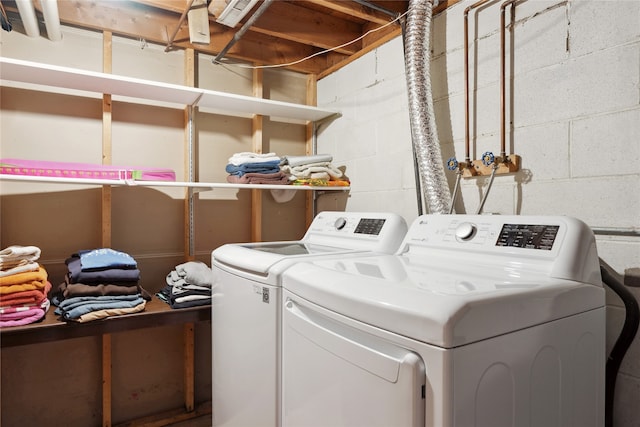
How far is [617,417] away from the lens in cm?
123

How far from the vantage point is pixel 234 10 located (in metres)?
1.82

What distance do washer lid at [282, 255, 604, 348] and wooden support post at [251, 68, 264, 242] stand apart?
4.40 feet

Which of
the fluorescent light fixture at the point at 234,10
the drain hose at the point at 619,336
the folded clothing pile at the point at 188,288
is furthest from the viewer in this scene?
the folded clothing pile at the point at 188,288

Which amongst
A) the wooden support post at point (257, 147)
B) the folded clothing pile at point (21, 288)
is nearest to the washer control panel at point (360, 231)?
the wooden support post at point (257, 147)

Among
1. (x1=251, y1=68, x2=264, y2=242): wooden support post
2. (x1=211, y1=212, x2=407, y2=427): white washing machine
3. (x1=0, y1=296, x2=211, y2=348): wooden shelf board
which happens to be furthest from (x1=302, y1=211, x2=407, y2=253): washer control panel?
(x1=0, y1=296, x2=211, y2=348): wooden shelf board

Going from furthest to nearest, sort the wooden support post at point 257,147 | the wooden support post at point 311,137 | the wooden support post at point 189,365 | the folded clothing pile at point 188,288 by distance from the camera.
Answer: the wooden support post at point 311,137 → the wooden support post at point 257,147 → the wooden support post at point 189,365 → the folded clothing pile at point 188,288

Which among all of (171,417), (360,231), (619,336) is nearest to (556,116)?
(619,336)

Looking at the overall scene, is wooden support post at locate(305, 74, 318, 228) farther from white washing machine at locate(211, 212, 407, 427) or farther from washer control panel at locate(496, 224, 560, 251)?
washer control panel at locate(496, 224, 560, 251)

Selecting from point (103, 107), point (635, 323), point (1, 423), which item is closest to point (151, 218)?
point (103, 107)

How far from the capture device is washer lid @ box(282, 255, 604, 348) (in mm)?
730

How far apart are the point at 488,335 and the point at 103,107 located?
216cm

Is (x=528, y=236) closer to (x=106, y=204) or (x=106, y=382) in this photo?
(x=106, y=204)

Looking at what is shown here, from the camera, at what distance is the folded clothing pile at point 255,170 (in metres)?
2.17

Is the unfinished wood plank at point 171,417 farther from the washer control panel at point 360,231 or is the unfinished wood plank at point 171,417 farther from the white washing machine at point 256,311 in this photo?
the washer control panel at point 360,231
